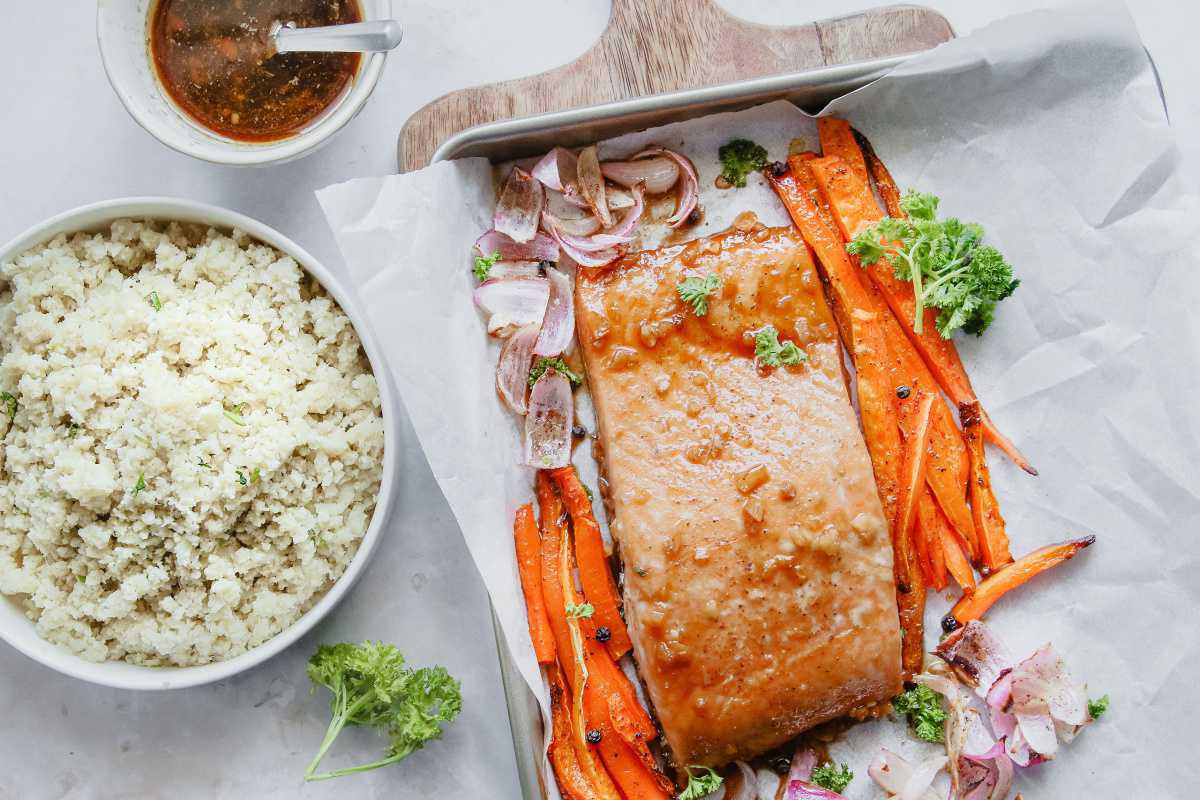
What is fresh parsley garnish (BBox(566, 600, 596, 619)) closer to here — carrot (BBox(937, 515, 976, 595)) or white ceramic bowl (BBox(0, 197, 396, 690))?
white ceramic bowl (BBox(0, 197, 396, 690))

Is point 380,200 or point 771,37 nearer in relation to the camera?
point 380,200

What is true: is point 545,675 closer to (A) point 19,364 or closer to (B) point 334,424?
(B) point 334,424

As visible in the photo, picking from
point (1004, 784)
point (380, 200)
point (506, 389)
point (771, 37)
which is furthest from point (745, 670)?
point (771, 37)

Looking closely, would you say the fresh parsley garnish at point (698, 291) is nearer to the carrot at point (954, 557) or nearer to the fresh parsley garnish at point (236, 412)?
the carrot at point (954, 557)

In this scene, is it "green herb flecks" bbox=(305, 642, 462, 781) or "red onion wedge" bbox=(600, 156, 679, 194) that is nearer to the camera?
"green herb flecks" bbox=(305, 642, 462, 781)

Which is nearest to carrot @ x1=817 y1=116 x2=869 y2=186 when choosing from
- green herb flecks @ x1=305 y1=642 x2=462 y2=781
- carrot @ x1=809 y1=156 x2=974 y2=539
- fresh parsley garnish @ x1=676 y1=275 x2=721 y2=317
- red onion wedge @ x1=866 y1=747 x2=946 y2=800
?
carrot @ x1=809 y1=156 x2=974 y2=539

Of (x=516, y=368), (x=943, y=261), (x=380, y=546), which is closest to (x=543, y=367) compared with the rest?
(x=516, y=368)
